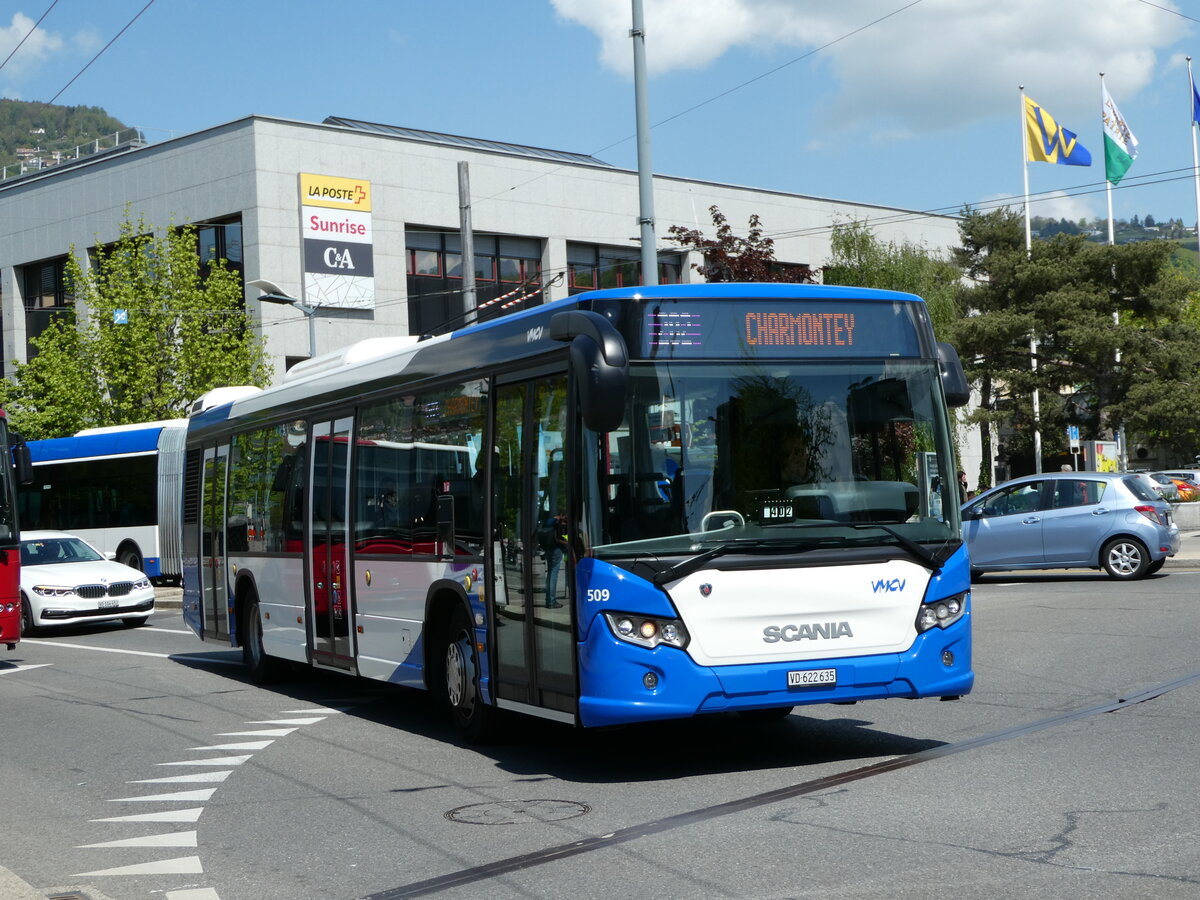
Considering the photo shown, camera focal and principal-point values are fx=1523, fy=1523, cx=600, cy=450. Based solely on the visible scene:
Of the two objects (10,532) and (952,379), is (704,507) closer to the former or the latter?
(952,379)

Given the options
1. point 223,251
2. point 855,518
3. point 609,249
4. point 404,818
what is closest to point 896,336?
point 855,518

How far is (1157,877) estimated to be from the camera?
5.77 metres

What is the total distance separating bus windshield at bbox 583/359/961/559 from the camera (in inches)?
331

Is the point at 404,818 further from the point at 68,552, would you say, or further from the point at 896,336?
the point at 68,552

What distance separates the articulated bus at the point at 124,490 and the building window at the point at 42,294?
63.2 feet

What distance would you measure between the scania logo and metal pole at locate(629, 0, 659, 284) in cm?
1031

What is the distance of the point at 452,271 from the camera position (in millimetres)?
49125

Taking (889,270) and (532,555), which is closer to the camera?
(532,555)

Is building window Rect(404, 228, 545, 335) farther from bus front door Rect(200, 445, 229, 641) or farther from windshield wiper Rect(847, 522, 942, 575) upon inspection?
windshield wiper Rect(847, 522, 942, 575)

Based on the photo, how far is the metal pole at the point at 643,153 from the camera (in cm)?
1880

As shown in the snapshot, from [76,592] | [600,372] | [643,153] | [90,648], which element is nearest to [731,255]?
[643,153]

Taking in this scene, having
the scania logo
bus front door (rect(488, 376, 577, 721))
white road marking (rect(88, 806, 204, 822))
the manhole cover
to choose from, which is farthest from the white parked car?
the scania logo

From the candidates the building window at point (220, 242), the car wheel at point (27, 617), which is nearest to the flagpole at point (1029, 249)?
the building window at point (220, 242)

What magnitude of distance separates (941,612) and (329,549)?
5657 mm
